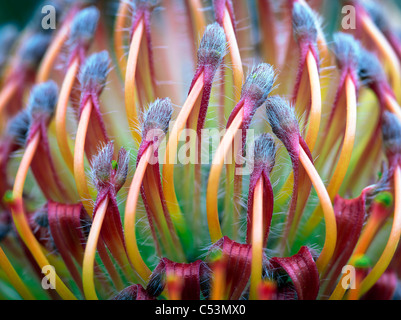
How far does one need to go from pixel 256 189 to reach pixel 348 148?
0.33 m

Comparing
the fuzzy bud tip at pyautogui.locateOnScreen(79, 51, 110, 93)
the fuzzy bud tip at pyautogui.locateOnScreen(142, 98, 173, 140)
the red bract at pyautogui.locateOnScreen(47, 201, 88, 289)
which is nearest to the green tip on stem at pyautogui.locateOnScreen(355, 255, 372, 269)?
the fuzzy bud tip at pyautogui.locateOnScreen(142, 98, 173, 140)

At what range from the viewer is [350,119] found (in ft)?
4.95

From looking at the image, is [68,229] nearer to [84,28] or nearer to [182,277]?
[182,277]

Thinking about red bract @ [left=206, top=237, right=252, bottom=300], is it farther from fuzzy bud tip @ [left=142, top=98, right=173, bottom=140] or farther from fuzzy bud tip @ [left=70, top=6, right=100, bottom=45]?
fuzzy bud tip @ [left=70, top=6, right=100, bottom=45]

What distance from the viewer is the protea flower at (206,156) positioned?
1394 millimetres

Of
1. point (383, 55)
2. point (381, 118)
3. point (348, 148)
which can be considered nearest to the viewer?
point (348, 148)

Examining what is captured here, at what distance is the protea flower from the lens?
4.57 ft

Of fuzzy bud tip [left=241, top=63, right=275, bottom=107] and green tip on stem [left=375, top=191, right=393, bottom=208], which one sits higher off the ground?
fuzzy bud tip [left=241, top=63, right=275, bottom=107]

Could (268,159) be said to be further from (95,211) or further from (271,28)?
(271,28)

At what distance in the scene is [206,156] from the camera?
1.59 m

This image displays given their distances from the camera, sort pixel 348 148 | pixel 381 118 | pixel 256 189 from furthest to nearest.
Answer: pixel 381 118 < pixel 348 148 < pixel 256 189

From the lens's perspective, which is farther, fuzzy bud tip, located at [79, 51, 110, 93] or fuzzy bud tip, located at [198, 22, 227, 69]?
fuzzy bud tip, located at [79, 51, 110, 93]

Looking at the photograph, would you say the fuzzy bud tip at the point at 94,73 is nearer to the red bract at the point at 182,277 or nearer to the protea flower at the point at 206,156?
the protea flower at the point at 206,156
